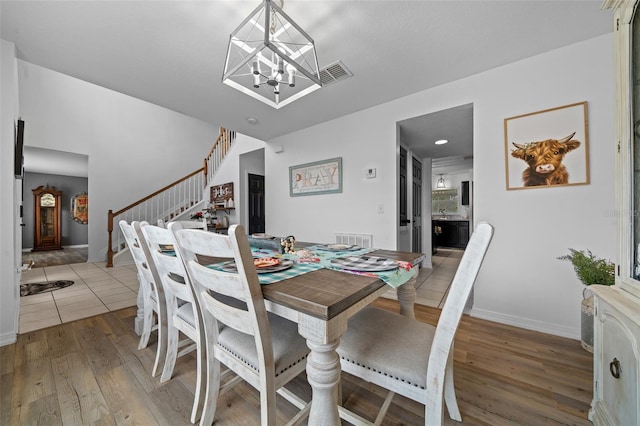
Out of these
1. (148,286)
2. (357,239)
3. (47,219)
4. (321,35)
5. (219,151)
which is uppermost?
(219,151)

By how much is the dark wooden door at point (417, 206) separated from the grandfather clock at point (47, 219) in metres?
9.95

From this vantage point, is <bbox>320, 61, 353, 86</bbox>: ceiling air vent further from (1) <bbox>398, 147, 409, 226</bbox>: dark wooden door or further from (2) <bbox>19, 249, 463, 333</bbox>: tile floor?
(2) <bbox>19, 249, 463, 333</bbox>: tile floor

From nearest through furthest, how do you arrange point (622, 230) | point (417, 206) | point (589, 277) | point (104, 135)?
point (622, 230) < point (589, 277) < point (417, 206) < point (104, 135)

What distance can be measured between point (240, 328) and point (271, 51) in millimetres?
1807

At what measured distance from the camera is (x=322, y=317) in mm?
731

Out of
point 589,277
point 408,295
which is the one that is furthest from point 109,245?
point 589,277

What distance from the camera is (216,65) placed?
2201 mm

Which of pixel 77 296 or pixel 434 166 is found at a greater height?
pixel 434 166

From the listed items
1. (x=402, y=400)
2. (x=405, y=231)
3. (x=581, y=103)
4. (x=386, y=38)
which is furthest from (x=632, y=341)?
(x=405, y=231)

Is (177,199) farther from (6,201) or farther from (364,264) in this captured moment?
(364,264)

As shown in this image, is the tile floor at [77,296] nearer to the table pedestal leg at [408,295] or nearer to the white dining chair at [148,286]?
the white dining chair at [148,286]

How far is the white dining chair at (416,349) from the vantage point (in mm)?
797

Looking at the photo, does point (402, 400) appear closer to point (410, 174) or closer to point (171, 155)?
point (410, 174)

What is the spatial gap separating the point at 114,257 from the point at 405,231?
5.71m
